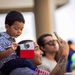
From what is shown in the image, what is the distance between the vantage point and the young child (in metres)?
3.13

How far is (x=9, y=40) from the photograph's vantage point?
3.26 metres

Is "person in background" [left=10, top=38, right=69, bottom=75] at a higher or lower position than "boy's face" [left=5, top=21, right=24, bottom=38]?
lower

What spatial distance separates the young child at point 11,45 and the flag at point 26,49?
0.05 meters

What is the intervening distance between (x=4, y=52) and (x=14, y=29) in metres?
0.35

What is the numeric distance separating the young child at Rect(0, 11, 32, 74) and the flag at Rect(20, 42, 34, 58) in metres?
0.05

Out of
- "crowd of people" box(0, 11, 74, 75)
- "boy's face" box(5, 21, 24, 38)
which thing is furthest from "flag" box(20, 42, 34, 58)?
"boy's face" box(5, 21, 24, 38)

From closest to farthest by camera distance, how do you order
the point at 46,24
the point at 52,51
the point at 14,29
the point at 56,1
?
the point at 14,29, the point at 52,51, the point at 46,24, the point at 56,1

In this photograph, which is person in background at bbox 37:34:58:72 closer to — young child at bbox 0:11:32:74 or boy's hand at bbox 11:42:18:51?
young child at bbox 0:11:32:74

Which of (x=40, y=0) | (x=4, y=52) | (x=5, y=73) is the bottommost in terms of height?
(x=5, y=73)

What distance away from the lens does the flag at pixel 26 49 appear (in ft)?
10.4

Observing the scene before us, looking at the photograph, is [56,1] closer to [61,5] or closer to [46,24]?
[61,5]

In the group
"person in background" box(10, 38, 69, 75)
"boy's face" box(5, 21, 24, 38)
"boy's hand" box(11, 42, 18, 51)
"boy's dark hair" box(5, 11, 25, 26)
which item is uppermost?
"boy's dark hair" box(5, 11, 25, 26)

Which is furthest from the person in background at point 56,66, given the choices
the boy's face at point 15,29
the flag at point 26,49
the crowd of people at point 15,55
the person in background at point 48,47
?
the person in background at point 48,47

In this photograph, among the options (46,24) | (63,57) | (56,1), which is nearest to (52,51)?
(63,57)
